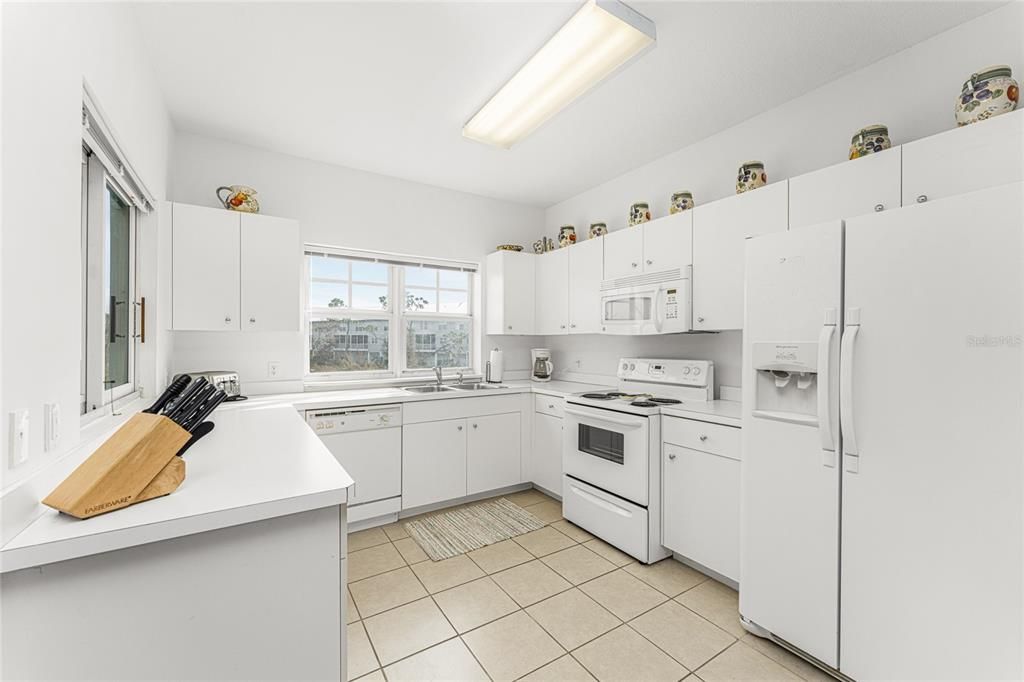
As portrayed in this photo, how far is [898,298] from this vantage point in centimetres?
150

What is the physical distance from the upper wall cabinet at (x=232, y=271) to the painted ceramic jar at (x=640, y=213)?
7.71 ft

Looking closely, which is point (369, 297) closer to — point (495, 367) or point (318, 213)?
point (318, 213)

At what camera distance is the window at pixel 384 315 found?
345 centimetres

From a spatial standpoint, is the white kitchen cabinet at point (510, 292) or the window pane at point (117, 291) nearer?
the window pane at point (117, 291)

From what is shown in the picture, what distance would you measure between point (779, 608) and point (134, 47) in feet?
11.7

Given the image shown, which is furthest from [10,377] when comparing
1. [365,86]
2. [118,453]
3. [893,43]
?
[893,43]

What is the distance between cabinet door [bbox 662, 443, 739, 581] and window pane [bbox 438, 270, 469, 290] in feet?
7.85

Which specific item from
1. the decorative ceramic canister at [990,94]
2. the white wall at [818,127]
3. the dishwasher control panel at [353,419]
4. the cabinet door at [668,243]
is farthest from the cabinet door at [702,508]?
the dishwasher control panel at [353,419]

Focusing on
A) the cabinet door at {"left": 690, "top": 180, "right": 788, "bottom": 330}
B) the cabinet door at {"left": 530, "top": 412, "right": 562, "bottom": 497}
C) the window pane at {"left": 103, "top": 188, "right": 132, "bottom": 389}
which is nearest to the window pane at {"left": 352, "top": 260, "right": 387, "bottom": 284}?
the window pane at {"left": 103, "top": 188, "right": 132, "bottom": 389}

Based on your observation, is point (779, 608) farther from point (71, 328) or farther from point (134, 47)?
point (134, 47)

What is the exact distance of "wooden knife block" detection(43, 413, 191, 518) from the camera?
3.15ft

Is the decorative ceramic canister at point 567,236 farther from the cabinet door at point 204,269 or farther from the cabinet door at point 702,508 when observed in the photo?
the cabinet door at point 204,269

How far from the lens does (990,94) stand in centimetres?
165

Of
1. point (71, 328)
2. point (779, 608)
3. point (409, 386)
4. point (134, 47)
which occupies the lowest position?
point (779, 608)
